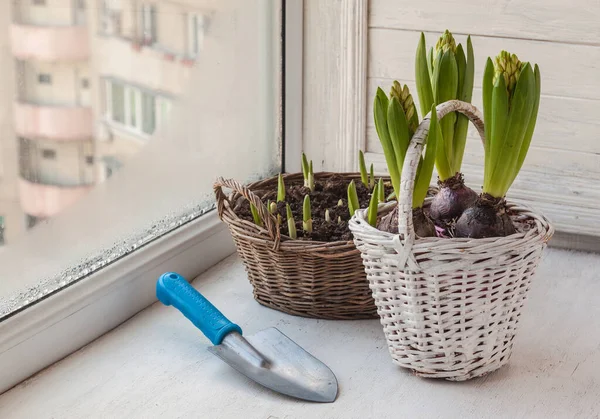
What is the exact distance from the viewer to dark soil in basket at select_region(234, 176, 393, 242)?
1176 mm

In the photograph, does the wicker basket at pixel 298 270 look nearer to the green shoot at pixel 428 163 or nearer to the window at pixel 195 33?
the green shoot at pixel 428 163

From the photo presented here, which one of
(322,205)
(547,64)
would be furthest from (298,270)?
(547,64)

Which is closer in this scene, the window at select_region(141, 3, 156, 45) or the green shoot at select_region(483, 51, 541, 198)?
the green shoot at select_region(483, 51, 541, 198)

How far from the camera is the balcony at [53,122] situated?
1048mm

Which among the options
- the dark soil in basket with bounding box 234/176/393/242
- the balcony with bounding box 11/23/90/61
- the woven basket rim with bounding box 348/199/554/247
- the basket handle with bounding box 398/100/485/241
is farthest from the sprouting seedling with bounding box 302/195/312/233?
the balcony with bounding box 11/23/90/61

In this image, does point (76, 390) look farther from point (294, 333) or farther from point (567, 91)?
point (567, 91)

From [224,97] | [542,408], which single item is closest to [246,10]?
[224,97]

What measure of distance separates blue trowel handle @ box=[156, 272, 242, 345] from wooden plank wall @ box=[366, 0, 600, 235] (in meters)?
0.60

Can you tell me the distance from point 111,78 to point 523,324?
67 cm

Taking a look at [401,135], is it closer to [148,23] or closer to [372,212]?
[372,212]

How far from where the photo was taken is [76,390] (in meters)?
1.03

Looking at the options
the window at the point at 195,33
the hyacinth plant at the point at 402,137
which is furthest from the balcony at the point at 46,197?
the hyacinth plant at the point at 402,137

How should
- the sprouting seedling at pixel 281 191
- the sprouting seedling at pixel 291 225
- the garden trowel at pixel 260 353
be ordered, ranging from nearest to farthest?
the garden trowel at pixel 260 353, the sprouting seedling at pixel 291 225, the sprouting seedling at pixel 281 191

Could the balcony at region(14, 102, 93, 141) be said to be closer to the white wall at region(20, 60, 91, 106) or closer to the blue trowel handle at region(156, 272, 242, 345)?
the white wall at region(20, 60, 91, 106)
